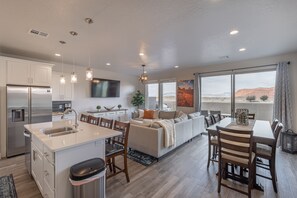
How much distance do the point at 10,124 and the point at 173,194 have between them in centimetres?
413

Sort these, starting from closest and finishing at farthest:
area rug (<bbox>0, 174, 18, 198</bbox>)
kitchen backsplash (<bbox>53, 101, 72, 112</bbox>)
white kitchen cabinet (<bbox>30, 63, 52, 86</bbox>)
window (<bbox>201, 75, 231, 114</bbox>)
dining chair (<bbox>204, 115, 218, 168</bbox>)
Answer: area rug (<bbox>0, 174, 18, 198</bbox>) → dining chair (<bbox>204, 115, 218, 168</bbox>) → white kitchen cabinet (<bbox>30, 63, 52, 86</bbox>) → kitchen backsplash (<bbox>53, 101, 72, 112</bbox>) → window (<bbox>201, 75, 231, 114</bbox>)

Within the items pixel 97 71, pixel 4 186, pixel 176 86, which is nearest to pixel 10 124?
pixel 4 186

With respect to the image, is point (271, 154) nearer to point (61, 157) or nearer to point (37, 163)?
point (61, 157)

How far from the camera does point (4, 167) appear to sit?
116 inches

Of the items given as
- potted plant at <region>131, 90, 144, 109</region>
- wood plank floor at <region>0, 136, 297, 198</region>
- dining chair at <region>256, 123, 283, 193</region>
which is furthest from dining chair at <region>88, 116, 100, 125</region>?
potted plant at <region>131, 90, 144, 109</region>

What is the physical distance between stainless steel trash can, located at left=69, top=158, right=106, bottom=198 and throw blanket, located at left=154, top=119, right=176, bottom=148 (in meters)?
1.83

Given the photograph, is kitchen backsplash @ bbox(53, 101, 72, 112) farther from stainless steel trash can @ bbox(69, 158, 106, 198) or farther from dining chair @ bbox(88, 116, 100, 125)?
stainless steel trash can @ bbox(69, 158, 106, 198)

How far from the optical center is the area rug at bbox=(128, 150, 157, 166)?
10.4ft

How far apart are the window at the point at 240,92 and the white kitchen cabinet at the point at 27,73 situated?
5.65 metres

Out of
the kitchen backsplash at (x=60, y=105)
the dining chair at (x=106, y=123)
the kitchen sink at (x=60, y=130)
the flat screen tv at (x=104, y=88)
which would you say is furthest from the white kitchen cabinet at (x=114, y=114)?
the kitchen sink at (x=60, y=130)

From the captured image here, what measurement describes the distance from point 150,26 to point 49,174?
268 centimetres

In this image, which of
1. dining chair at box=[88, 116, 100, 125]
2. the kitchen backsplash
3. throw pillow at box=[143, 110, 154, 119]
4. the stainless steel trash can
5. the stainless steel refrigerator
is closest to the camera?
the stainless steel trash can

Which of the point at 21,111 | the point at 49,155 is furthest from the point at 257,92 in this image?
the point at 21,111

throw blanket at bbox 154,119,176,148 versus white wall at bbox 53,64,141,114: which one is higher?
white wall at bbox 53,64,141,114
